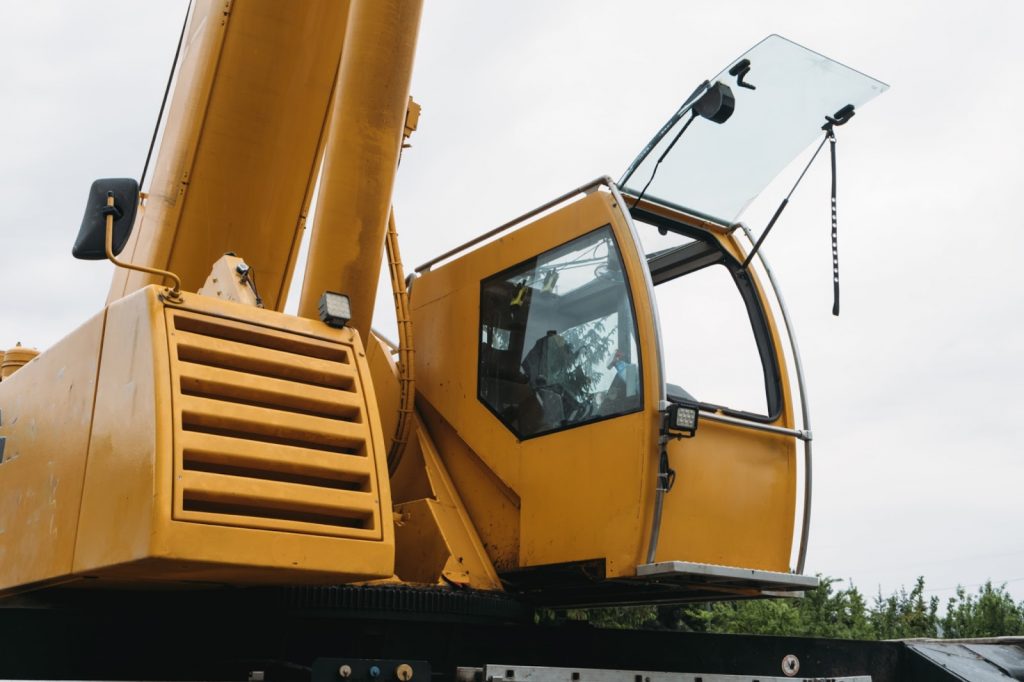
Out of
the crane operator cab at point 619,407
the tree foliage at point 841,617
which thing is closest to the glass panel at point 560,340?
the crane operator cab at point 619,407

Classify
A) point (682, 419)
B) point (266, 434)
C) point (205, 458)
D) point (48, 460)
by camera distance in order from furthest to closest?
point (682, 419)
point (48, 460)
point (266, 434)
point (205, 458)

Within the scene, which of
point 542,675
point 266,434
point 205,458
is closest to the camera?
point 205,458

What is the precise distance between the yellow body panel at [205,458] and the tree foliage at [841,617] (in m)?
6.07

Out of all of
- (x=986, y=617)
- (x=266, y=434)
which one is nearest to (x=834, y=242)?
(x=266, y=434)

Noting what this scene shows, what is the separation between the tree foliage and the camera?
944 cm

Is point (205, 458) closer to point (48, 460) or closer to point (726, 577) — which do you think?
point (48, 460)

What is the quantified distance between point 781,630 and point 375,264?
632cm

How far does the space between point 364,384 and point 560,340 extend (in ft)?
4.66

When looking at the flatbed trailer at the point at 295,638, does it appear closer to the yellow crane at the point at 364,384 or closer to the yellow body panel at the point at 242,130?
the yellow crane at the point at 364,384

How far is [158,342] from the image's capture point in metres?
3.48

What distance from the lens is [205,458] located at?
132 inches

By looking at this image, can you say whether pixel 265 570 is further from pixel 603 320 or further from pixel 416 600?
pixel 603 320

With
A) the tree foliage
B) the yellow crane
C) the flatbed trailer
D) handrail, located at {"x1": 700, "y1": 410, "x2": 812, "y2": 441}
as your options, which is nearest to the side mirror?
the yellow crane

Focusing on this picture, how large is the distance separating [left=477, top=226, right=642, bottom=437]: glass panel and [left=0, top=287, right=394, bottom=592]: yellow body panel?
4.07 feet
